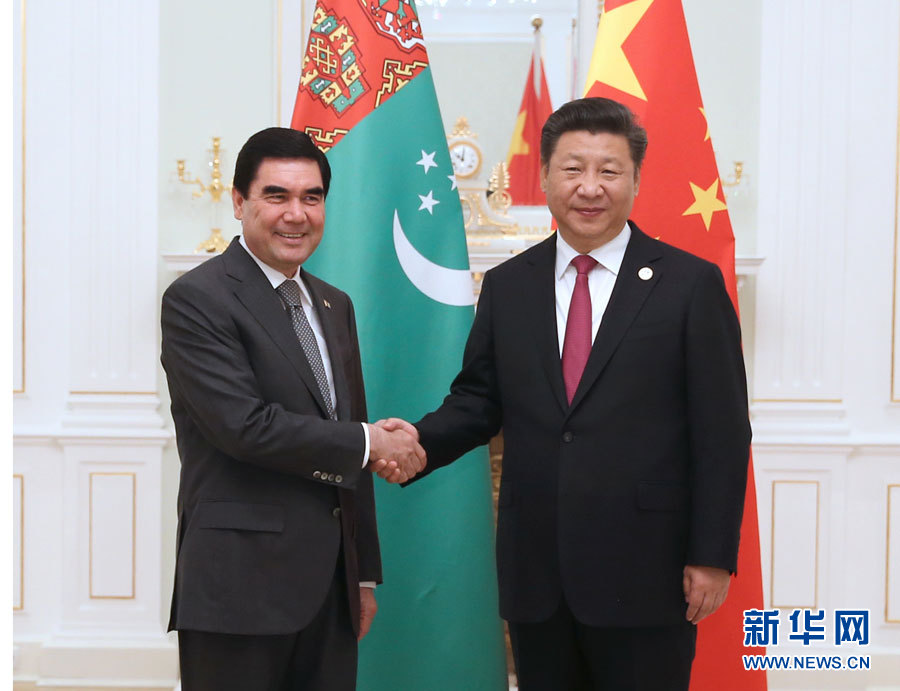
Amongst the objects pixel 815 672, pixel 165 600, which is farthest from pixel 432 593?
pixel 815 672

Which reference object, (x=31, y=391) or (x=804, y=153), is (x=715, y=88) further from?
(x=31, y=391)

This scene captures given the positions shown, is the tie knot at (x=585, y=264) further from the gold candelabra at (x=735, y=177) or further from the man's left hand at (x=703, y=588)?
the gold candelabra at (x=735, y=177)

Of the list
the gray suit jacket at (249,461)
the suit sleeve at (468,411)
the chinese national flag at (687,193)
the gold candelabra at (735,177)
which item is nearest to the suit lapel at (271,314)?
the gray suit jacket at (249,461)

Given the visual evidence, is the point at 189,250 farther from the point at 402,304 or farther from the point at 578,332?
the point at 578,332

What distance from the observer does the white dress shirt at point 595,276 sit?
1836 mm

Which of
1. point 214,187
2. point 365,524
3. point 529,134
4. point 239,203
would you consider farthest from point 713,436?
point 214,187

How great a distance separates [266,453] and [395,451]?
0.33 metres

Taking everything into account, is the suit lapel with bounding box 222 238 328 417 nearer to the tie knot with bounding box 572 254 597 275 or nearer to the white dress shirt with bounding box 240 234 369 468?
the white dress shirt with bounding box 240 234 369 468

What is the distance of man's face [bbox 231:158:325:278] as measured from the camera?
1786 mm

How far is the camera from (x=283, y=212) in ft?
5.85

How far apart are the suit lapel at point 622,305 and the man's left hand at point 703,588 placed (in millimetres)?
385

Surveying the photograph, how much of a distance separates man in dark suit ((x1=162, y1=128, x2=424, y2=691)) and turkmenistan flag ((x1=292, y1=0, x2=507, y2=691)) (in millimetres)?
660

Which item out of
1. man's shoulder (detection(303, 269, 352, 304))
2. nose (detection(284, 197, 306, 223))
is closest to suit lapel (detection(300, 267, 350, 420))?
man's shoulder (detection(303, 269, 352, 304))
